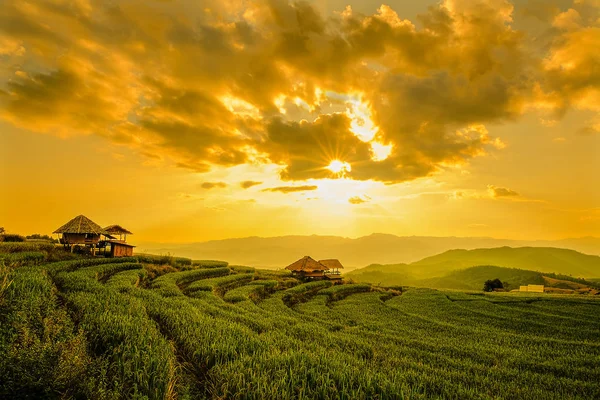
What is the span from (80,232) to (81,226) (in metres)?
1.19

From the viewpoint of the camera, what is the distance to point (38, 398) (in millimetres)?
5602

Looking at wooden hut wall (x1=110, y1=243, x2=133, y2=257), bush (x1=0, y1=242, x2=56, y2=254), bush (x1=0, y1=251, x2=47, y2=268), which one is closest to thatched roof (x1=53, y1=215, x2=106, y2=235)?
wooden hut wall (x1=110, y1=243, x2=133, y2=257)

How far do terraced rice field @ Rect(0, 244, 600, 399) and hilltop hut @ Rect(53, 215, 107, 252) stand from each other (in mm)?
21204

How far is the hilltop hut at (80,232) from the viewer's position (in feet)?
128

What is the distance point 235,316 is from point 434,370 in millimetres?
9847

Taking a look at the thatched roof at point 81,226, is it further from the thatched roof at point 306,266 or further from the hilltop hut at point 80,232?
the thatched roof at point 306,266

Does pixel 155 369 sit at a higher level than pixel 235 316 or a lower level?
higher

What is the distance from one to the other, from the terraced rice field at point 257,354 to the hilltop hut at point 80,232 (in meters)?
21.2

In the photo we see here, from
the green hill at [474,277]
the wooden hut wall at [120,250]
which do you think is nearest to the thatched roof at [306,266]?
the wooden hut wall at [120,250]

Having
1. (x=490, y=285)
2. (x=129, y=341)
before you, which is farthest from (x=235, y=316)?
(x=490, y=285)

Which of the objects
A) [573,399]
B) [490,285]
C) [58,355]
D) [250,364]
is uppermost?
[58,355]

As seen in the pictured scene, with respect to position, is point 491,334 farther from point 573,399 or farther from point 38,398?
point 38,398

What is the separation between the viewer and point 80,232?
3897 cm

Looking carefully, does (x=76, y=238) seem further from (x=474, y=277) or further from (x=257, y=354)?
(x=474, y=277)
